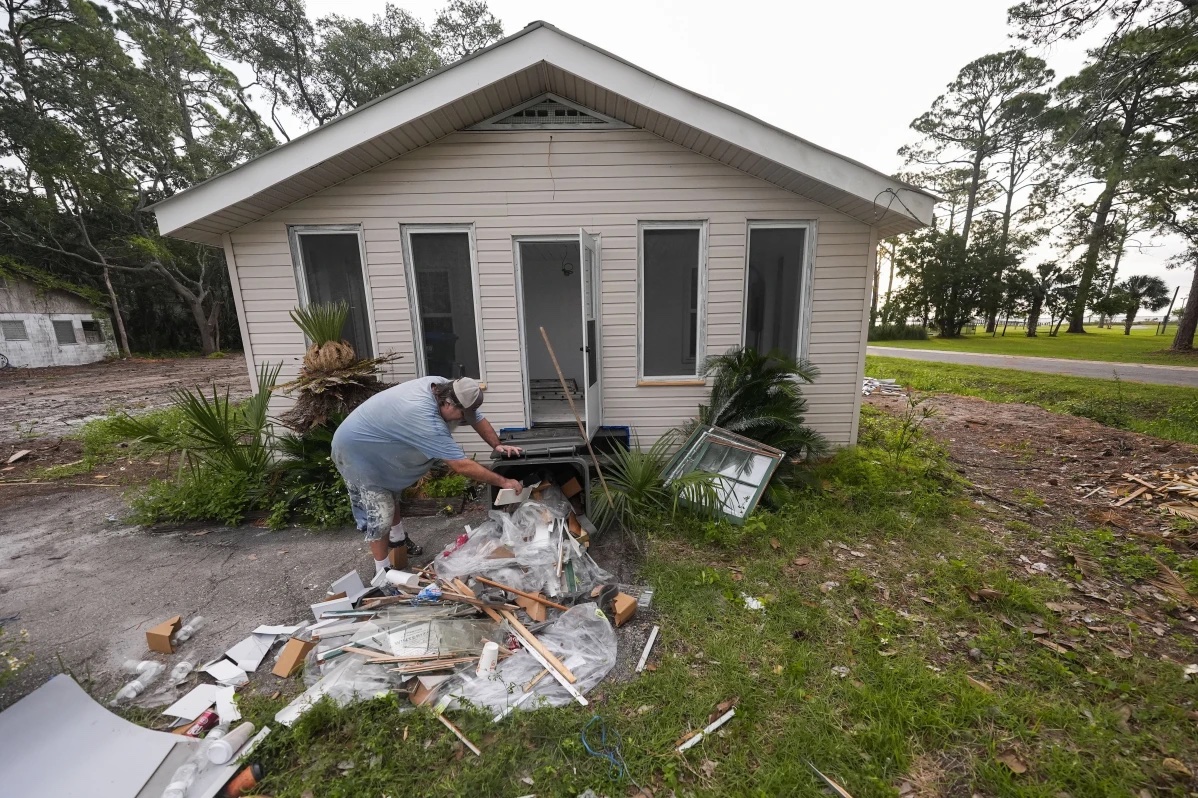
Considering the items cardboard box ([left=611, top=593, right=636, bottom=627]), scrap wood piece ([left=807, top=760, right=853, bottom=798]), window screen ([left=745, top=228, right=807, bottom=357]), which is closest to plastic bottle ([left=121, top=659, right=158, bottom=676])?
Result: cardboard box ([left=611, top=593, right=636, bottom=627])

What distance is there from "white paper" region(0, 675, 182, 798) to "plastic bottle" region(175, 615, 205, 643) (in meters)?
0.48

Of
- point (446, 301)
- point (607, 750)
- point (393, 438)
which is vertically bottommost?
point (607, 750)

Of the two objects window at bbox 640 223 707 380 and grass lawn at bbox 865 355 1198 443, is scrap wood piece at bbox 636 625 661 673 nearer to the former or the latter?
window at bbox 640 223 707 380

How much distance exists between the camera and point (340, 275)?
4770 millimetres

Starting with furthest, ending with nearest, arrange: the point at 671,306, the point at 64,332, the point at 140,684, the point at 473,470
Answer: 1. the point at 64,332
2. the point at 671,306
3. the point at 473,470
4. the point at 140,684

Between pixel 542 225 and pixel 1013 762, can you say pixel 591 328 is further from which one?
pixel 1013 762

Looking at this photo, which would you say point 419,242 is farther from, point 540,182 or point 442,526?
point 442,526

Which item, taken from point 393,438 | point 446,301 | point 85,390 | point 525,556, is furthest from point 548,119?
point 85,390

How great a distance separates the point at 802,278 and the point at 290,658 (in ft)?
18.3

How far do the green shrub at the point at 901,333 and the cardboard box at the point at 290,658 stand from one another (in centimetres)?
3239

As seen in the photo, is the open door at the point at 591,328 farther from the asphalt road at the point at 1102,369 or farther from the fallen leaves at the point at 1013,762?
the asphalt road at the point at 1102,369

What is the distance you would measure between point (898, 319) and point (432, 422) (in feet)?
109

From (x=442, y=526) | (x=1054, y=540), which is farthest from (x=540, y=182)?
(x=1054, y=540)

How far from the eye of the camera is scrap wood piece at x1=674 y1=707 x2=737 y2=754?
1929 mm
